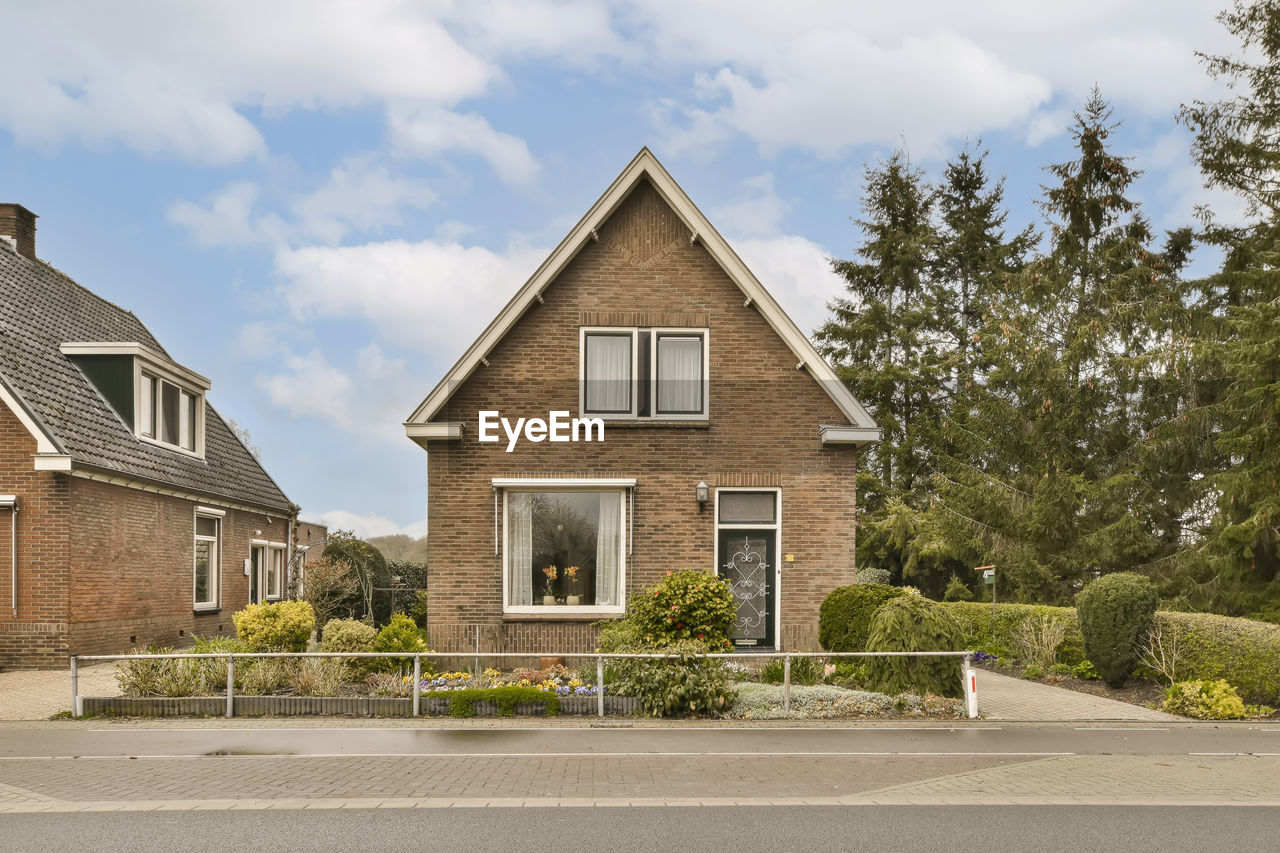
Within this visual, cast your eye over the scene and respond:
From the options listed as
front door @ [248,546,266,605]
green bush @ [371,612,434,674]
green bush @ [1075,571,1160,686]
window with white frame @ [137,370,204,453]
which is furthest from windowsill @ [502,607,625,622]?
front door @ [248,546,266,605]

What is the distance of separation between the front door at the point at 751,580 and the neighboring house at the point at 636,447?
0.10 feet

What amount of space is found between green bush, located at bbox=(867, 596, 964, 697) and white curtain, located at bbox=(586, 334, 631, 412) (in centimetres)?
604

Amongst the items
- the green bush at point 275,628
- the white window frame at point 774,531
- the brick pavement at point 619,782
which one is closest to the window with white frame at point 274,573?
the green bush at point 275,628

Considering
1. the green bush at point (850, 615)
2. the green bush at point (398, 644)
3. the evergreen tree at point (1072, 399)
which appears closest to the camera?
the green bush at point (398, 644)

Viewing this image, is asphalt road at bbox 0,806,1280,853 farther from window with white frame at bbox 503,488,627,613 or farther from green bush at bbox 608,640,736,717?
window with white frame at bbox 503,488,627,613

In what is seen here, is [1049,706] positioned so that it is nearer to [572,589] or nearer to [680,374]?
[572,589]

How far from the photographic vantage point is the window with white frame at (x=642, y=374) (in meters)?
18.2

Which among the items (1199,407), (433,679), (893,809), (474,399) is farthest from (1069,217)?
(893,809)

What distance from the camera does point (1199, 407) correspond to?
2619cm

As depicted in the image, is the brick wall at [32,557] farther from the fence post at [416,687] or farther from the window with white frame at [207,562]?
the fence post at [416,687]

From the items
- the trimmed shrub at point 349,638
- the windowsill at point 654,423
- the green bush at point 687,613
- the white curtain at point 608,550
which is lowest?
the trimmed shrub at point 349,638

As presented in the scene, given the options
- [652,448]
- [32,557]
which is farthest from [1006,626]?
[32,557]

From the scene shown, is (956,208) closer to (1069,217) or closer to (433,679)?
(1069,217)

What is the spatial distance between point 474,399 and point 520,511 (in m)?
2.02
